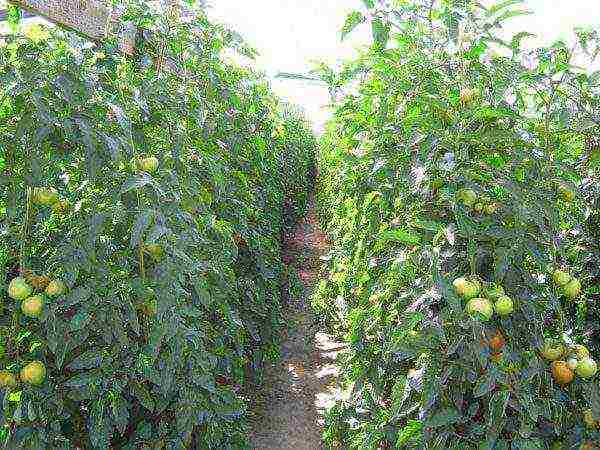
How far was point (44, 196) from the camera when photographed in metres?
1.31

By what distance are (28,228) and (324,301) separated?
7.00 ft

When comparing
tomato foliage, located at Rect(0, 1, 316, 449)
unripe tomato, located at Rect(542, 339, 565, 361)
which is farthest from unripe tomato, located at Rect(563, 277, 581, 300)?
tomato foliage, located at Rect(0, 1, 316, 449)

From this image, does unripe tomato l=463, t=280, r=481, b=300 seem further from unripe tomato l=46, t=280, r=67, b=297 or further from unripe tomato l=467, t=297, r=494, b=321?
unripe tomato l=46, t=280, r=67, b=297

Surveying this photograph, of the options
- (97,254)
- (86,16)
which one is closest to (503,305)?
(97,254)

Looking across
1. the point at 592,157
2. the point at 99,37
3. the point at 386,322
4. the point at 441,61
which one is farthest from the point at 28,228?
the point at 592,157

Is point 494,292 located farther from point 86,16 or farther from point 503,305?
point 86,16

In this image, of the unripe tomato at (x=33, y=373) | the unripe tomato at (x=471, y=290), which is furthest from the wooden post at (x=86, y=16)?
the unripe tomato at (x=471, y=290)

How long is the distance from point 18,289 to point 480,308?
960mm

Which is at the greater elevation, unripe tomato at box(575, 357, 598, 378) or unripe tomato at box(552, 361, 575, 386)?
unripe tomato at box(575, 357, 598, 378)

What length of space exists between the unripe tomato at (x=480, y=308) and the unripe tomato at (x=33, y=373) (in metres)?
0.91

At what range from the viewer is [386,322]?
1.70 m

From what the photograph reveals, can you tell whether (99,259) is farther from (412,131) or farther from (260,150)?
(260,150)

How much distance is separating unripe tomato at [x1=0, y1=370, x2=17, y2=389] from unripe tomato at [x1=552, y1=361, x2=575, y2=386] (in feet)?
3.93

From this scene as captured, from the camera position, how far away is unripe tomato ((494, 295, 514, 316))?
4.30 ft
